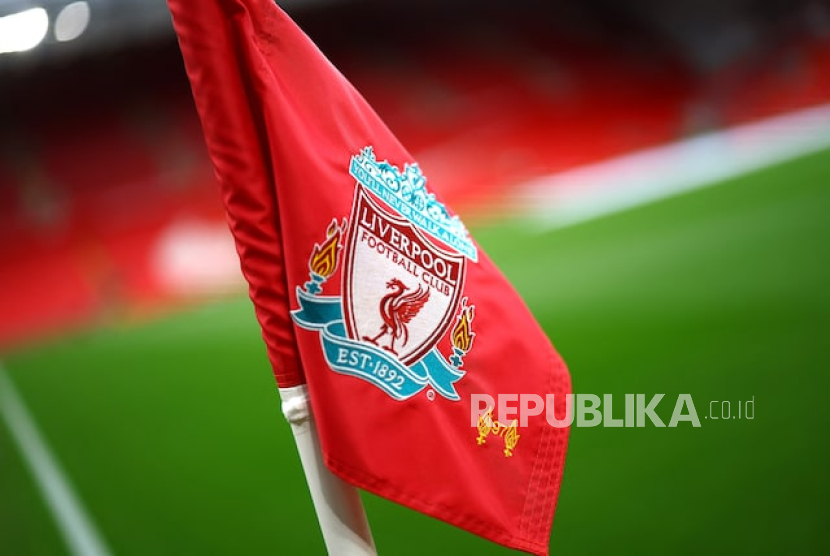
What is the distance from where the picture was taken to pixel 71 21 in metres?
3.99

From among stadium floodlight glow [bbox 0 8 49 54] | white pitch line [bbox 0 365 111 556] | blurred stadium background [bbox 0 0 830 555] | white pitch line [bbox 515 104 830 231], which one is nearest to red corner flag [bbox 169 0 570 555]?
blurred stadium background [bbox 0 0 830 555]

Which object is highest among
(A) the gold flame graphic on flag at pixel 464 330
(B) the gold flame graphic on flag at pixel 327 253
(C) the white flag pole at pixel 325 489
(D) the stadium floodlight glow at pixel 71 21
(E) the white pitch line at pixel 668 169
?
(D) the stadium floodlight glow at pixel 71 21

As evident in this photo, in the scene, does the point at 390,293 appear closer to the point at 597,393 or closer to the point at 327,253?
the point at 327,253

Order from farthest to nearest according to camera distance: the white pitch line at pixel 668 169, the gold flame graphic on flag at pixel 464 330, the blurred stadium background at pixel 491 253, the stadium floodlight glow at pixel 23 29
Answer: the stadium floodlight glow at pixel 23 29, the white pitch line at pixel 668 169, the blurred stadium background at pixel 491 253, the gold flame graphic on flag at pixel 464 330

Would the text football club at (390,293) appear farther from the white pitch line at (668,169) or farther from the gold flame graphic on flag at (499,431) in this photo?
the white pitch line at (668,169)

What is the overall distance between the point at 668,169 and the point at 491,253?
982 mm

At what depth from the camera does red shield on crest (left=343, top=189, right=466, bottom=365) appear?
913 mm

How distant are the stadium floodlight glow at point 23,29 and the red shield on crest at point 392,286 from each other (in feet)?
11.0

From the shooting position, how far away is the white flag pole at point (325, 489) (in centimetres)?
92

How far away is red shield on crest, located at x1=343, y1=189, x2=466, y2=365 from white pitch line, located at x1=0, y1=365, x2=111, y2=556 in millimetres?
1367

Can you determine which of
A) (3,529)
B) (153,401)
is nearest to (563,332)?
(153,401)

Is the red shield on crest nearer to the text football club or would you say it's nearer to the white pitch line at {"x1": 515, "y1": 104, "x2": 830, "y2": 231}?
the text football club

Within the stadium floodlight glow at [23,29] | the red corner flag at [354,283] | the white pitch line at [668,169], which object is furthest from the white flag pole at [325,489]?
the stadium floodlight glow at [23,29]

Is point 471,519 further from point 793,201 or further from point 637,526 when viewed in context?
point 793,201
